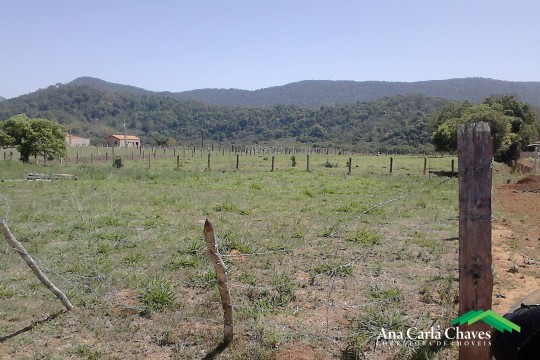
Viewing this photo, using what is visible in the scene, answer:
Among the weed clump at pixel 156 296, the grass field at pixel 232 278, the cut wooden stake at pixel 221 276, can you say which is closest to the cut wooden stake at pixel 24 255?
the grass field at pixel 232 278

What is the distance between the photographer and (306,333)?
4.80 metres

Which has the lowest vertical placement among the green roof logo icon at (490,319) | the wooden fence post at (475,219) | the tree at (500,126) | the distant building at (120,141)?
the distant building at (120,141)

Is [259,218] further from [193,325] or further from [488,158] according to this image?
[488,158]

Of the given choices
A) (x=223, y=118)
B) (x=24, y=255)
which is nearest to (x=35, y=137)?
(x=24, y=255)

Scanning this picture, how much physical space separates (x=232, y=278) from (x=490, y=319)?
159 inches

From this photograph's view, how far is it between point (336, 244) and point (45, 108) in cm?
18747

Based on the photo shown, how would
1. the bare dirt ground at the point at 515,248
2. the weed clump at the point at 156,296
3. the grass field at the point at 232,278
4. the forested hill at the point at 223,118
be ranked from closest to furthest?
Result: the grass field at the point at 232,278
the weed clump at the point at 156,296
the bare dirt ground at the point at 515,248
the forested hill at the point at 223,118

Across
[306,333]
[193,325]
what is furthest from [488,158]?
[193,325]

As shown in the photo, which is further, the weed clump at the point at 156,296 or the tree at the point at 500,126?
the tree at the point at 500,126

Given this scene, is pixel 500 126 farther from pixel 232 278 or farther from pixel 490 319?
pixel 490 319

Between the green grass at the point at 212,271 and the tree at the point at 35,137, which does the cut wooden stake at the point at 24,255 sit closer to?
the green grass at the point at 212,271

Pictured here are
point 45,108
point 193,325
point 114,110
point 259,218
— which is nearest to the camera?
point 193,325

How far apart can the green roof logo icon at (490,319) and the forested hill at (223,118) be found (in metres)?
110

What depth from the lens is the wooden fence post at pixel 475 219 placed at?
3.28 m
